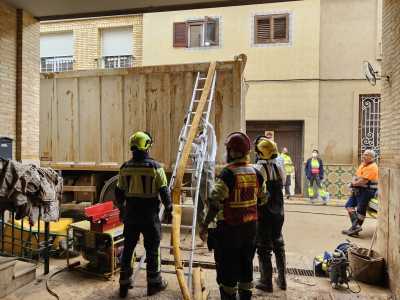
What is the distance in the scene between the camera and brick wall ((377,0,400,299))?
3.85m

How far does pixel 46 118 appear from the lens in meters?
7.14

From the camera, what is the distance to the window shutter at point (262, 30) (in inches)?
441

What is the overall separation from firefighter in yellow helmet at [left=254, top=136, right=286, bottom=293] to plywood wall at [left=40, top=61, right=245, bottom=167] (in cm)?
231

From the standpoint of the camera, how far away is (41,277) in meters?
4.26

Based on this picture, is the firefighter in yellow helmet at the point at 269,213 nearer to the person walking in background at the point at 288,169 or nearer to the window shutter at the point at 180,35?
the person walking in background at the point at 288,169

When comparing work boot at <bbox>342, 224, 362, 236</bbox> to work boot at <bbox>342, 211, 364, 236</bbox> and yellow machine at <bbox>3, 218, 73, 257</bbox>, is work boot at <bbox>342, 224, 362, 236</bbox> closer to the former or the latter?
work boot at <bbox>342, 211, 364, 236</bbox>

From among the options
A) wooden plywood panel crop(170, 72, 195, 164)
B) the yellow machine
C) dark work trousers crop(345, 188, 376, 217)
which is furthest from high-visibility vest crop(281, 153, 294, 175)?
the yellow machine

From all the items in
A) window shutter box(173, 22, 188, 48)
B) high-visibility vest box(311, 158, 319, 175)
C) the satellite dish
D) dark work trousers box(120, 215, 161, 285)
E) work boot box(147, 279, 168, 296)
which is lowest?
work boot box(147, 279, 168, 296)

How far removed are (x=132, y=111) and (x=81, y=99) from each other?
1.22m

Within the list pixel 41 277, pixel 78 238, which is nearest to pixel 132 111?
pixel 78 238

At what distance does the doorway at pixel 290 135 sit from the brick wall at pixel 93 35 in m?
5.07

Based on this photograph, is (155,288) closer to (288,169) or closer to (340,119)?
(288,169)

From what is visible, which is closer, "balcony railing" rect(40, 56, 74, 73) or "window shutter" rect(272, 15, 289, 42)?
"window shutter" rect(272, 15, 289, 42)

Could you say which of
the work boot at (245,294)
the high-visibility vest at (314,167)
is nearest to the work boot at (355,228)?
the high-visibility vest at (314,167)
